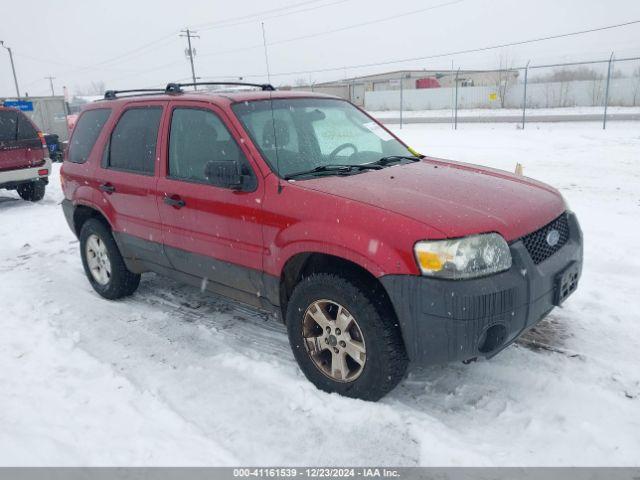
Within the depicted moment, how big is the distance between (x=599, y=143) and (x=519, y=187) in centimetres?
1308

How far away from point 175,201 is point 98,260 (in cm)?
166

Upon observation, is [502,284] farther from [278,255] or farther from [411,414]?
[278,255]

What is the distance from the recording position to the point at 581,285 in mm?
4609

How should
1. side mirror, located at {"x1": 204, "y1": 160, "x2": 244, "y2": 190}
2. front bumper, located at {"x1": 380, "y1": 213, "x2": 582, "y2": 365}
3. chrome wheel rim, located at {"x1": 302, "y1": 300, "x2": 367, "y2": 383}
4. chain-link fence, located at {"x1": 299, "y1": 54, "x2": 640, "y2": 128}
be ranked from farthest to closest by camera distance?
chain-link fence, located at {"x1": 299, "y1": 54, "x2": 640, "y2": 128} → side mirror, located at {"x1": 204, "y1": 160, "x2": 244, "y2": 190} → chrome wheel rim, located at {"x1": 302, "y1": 300, "x2": 367, "y2": 383} → front bumper, located at {"x1": 380, "y1": 213, "x2": 582, "y2": 365}

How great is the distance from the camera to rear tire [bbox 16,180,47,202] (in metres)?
10.1

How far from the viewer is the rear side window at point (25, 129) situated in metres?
9.59

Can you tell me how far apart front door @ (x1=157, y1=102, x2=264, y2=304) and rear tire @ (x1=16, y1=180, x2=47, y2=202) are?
7512mm

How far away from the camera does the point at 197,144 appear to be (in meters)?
3.79

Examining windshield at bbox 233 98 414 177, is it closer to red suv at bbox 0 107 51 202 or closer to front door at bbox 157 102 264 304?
front door at bbox 157 102 264 304

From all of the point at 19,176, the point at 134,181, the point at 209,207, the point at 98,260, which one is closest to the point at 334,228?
the point at 209,207

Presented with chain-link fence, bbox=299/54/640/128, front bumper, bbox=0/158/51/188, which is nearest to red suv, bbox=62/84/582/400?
front bumper, bbox=0/158/51/188

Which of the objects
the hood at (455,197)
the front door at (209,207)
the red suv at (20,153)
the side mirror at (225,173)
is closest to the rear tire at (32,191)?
the red suv at (20,153)

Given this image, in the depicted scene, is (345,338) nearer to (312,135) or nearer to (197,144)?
(312,135)

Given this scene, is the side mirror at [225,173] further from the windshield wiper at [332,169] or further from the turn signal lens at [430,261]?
the turn signal lens at [430,261]
